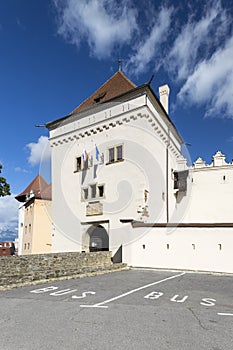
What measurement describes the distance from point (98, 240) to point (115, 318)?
13.6m

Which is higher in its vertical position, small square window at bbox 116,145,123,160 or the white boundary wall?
small square window at bbox 116,145,123,160

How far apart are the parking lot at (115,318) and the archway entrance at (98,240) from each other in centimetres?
995

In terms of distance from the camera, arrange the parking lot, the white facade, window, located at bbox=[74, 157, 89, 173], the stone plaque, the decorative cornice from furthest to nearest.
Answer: window, located at bbox=[74, 157, 89, 173]
the stone plaque
the decorative cornice
the white facade
the parking lot

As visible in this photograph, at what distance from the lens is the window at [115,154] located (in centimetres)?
1638

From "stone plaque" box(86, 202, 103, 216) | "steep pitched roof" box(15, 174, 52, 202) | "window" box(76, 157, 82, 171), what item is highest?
"window" box(76, 157, 82, 171)

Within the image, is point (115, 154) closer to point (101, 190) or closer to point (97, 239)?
point (101, 190)

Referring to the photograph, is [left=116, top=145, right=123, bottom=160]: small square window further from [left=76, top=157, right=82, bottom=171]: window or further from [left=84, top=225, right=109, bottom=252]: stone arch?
[left=84, top=225, right=109, bottom=252]: stone arch

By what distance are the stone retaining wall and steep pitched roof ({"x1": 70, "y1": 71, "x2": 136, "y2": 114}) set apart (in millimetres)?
10412

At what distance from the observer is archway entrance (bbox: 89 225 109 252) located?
17688 millimetres

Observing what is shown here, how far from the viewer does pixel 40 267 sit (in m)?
9.41

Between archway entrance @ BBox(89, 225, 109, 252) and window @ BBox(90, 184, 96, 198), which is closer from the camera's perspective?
window @ BBox(90, 184, 96, 198)

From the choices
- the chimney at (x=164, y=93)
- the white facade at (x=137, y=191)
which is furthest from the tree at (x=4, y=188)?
the chimney at (x=164, y=93)

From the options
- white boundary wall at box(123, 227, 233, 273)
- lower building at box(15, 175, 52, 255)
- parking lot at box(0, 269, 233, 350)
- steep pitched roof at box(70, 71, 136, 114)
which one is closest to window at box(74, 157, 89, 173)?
steep pitched roof at box(70, 71, 136, 114)

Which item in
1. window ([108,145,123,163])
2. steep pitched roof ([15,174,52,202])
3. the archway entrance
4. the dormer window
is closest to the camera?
window ([108,145,123,163])
